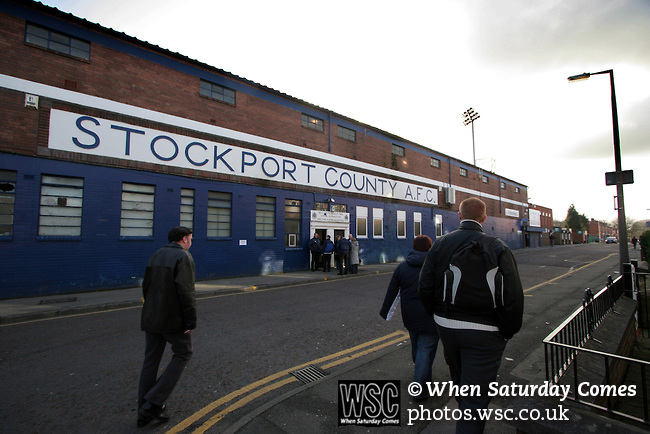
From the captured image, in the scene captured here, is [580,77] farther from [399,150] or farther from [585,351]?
[399,150]

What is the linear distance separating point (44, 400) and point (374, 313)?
18.9 feet

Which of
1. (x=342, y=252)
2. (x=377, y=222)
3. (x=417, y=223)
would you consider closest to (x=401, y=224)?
(x=417, y=223)

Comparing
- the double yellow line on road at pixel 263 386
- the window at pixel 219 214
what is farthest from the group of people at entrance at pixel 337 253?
the double yellow line on road at pixel 263 386

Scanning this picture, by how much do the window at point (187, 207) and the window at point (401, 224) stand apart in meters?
14.7

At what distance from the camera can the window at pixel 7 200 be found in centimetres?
874

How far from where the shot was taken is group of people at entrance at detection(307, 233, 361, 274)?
47.2ft

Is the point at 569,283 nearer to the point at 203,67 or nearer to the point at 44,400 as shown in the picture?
the point at 44,400

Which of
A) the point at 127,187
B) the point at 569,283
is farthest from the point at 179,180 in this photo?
the point at 569,283

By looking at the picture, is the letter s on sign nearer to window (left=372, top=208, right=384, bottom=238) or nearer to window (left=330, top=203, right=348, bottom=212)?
window (left=330, top=203, right=348, bottom=212)

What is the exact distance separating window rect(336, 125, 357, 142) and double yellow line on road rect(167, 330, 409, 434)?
50.7ft

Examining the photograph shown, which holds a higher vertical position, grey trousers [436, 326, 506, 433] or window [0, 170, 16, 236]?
window [0, 170, 16, 236]

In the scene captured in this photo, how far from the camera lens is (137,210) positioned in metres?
11.0

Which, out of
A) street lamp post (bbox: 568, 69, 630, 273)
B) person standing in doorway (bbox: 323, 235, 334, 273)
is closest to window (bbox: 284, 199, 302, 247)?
person standing in doorway (bbox: 323, 235, 334, 273)

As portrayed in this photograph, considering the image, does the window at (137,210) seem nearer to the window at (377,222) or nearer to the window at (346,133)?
the window at (346,133)
